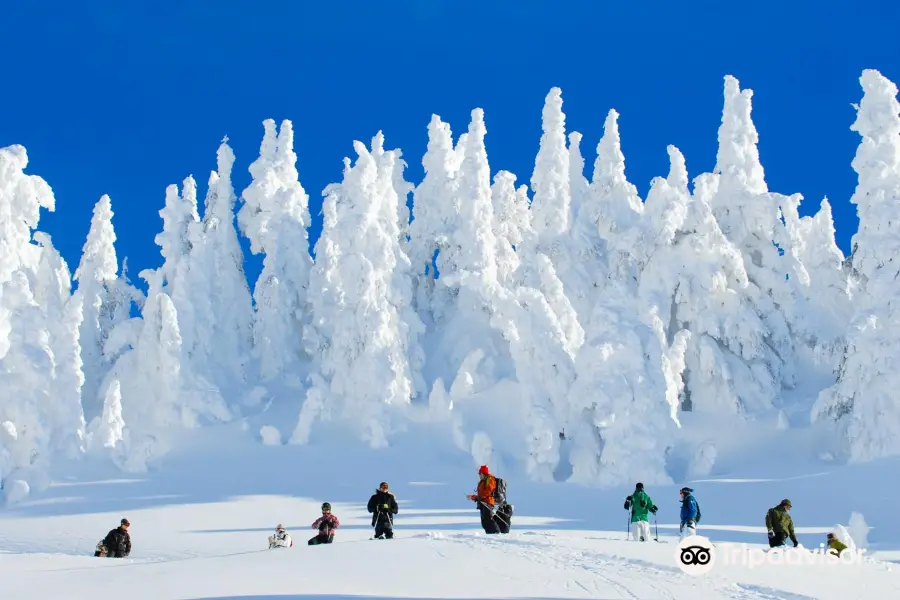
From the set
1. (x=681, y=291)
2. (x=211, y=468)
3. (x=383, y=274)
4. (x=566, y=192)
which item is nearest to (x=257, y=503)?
(x=211, y=468)

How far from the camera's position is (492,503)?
1898 centimetres

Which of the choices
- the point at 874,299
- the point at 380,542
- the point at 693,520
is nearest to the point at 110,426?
the point at 380,542

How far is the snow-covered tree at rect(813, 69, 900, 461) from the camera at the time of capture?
33.7 metres

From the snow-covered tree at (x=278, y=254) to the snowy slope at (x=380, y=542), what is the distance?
8.99 m

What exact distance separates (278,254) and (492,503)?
118 ft

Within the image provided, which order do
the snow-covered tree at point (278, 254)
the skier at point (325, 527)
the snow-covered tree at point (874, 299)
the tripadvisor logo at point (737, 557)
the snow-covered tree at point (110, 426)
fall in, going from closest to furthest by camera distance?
the tripadvisor logo at point (737, 557) → the skier at point (325, 527) → the snow-covered tree at point (874, 299) → the snow-covered tree at point (110, 426) → the snow-covered tree at point (278, 254)

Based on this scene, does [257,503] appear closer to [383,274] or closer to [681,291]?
[383,274]

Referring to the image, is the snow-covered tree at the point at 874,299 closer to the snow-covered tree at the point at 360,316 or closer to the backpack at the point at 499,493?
the snow-covered tree at the point at 360,316

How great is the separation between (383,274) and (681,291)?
48.6 ft

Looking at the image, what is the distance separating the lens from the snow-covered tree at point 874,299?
111 ft

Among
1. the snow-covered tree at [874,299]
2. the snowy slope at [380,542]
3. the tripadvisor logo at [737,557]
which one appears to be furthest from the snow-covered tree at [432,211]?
the tripadvisor logo at [737,557]

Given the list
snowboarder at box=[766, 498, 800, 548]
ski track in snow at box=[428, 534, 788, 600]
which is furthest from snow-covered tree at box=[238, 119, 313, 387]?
snowboarder at box=[766, 498, 800, 548]

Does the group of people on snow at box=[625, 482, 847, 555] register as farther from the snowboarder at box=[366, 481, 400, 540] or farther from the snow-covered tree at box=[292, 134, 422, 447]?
the snow-covered tree at box=[292, 134, 422, 447]

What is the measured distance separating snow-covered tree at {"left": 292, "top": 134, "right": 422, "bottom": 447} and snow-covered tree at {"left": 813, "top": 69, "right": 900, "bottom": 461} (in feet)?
63.3
